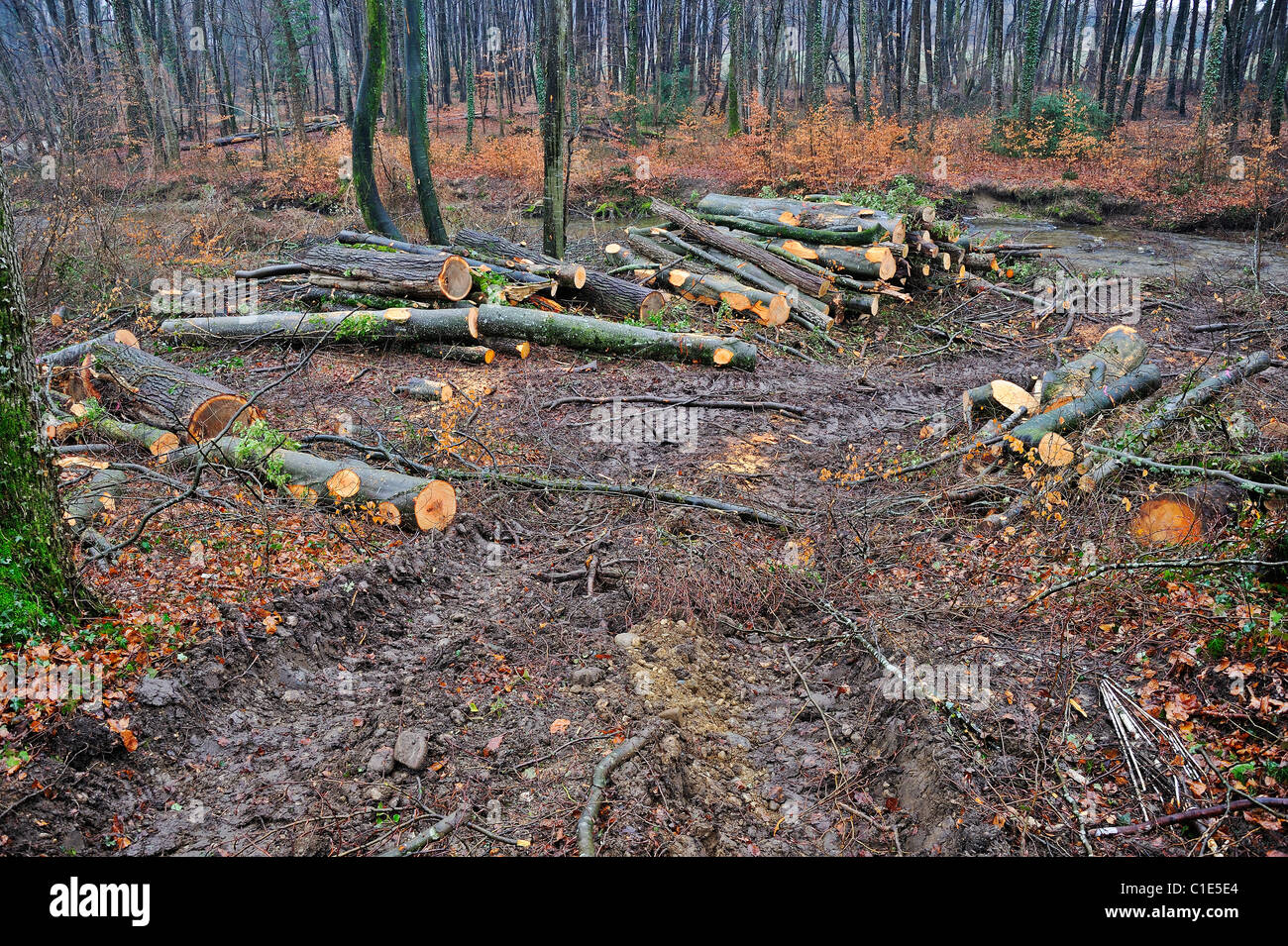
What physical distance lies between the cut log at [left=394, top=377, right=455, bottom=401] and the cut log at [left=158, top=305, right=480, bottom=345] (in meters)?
1.47

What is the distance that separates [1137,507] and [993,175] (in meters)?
21.8

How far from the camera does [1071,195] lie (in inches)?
838

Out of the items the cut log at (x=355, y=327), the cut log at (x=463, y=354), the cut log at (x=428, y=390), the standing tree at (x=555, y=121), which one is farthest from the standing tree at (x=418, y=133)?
the cut log at (x=428, y=390)

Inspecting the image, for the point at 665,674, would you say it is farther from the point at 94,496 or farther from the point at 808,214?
the point at 808,214

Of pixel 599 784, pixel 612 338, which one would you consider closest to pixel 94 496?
pixel 599 784

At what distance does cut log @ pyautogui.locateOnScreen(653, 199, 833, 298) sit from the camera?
12750 millimetres

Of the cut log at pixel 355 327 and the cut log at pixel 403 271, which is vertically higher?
the cut log at pixel 403 271

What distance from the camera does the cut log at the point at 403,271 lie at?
10.7 metres

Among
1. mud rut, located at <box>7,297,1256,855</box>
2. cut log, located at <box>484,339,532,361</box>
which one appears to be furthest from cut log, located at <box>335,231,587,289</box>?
mud rut, located at <box>7,297,1256,855</box>

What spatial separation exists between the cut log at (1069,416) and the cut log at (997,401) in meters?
0.44

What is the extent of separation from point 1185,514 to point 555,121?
1154 centimetres

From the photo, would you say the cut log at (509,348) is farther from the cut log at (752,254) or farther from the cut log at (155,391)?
the cut log at (752,254)

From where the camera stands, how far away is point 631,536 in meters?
6.26

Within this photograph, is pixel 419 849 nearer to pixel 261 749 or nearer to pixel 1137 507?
pixel 261 749
